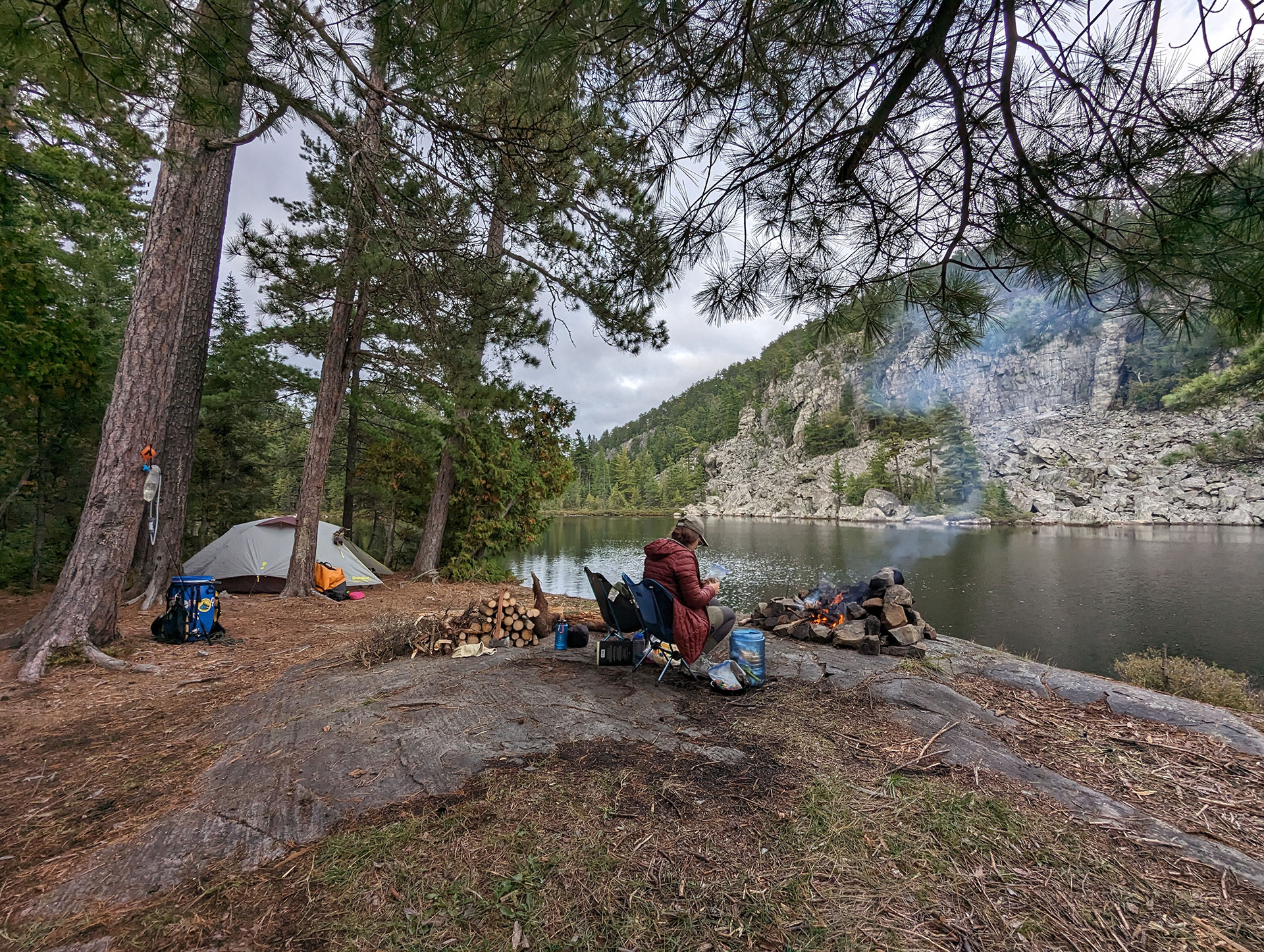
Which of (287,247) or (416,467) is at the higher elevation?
(287,247)

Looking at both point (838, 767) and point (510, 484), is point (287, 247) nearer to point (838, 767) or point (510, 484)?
point (510, 484)

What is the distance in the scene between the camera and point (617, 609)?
13.0 feet

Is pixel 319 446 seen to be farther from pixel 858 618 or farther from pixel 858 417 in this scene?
pixel 858 417

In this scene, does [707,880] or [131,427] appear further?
[131,427]

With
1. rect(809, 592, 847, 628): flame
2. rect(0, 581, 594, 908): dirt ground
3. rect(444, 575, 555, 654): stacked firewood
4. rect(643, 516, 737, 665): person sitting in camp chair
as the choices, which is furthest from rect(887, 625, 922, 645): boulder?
rect(0, 581, 594, 908): dirt ground

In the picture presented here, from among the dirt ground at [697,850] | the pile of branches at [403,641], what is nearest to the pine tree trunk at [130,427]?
the dirt ground at [697,850]

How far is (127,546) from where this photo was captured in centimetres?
415

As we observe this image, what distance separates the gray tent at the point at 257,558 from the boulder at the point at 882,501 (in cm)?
5279

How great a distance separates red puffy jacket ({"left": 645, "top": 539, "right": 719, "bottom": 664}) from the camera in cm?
358

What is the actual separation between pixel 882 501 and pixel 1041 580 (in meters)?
39.5

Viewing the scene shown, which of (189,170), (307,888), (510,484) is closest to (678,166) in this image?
(307,888)

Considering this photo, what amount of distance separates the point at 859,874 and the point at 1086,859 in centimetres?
84

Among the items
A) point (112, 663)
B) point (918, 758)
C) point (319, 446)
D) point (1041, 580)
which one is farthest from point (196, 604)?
point (1041, 580)

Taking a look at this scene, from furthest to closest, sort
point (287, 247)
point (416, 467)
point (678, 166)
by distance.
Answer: point (416, 467)
point (287, 247)
point (678, 166)
